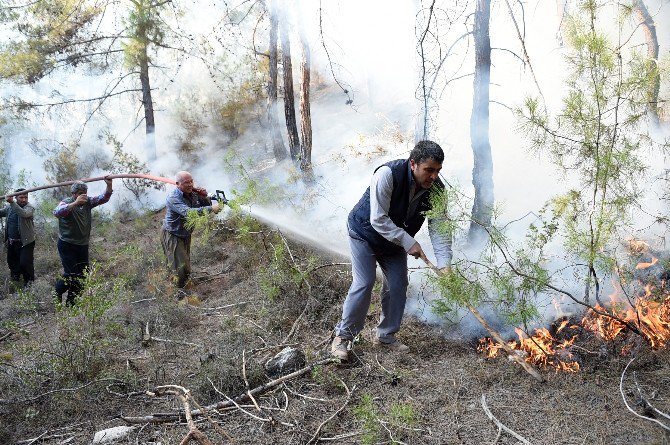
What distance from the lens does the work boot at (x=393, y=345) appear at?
4.85 metres

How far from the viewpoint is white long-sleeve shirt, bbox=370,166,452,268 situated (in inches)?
167

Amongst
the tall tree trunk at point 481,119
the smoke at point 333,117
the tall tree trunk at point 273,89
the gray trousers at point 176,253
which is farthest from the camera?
the tall tree trunk at point 273,89

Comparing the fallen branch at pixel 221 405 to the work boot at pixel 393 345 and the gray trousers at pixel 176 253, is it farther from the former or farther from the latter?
the gray trousers at pixel 176 253

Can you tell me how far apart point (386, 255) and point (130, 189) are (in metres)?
10.9

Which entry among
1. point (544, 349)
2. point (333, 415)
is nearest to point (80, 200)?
point (333, 415)

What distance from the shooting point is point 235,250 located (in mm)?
9375

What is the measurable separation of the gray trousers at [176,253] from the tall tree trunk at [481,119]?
3.95 m

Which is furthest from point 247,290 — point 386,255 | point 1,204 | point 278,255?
point 1,204

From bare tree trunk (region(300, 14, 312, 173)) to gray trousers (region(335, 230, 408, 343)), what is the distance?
577 cm

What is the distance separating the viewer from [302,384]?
4.34 metres

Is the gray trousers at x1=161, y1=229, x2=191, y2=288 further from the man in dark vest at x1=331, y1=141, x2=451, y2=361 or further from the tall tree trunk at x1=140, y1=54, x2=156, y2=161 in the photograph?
the tall tree trunk at x1=140, y1=54, x2=156, y2=161

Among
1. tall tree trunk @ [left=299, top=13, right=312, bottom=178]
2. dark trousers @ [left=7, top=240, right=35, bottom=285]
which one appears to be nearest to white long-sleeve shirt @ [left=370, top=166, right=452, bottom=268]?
tall tree trunk @ [left=299, top=13, right=312, bottom=178]

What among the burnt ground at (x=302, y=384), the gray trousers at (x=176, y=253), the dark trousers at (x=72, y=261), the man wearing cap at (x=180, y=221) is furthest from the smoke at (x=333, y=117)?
the dark trousers at (x=72, y=261)

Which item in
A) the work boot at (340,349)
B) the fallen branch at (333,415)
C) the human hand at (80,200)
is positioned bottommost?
the fallen branch at (333,415)
